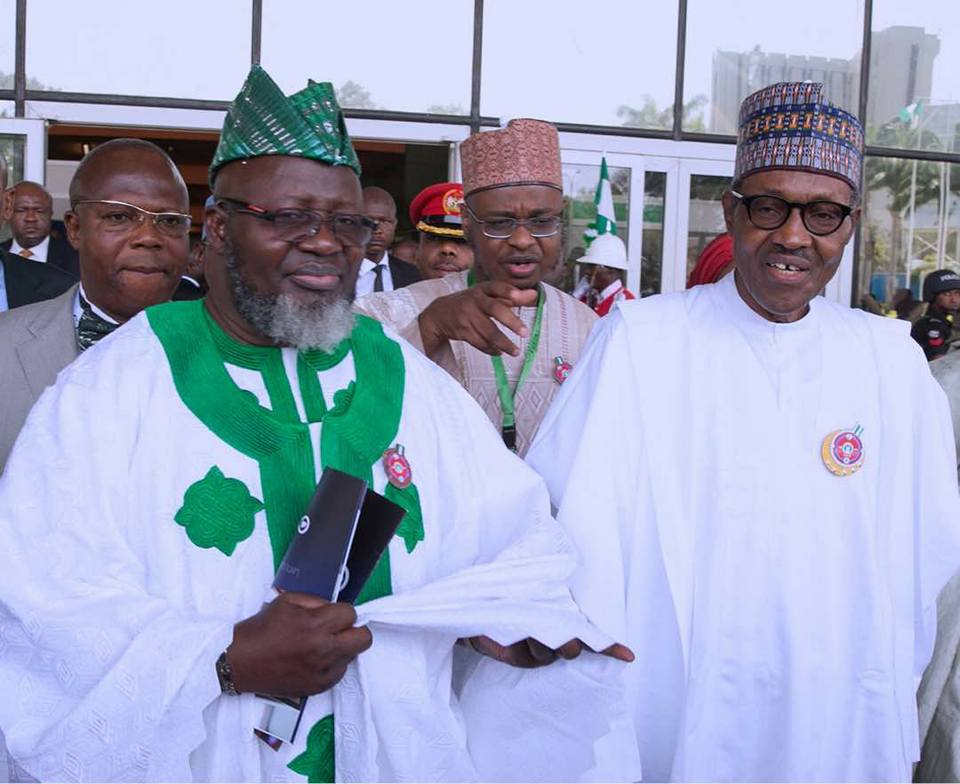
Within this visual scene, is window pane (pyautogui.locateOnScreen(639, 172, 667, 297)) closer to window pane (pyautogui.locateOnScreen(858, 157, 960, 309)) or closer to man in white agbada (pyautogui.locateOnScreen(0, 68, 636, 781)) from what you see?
window pane (pyautogui.locateOnScreen(858, 157, 960, 309))

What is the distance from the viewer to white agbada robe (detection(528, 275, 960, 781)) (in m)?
2.71

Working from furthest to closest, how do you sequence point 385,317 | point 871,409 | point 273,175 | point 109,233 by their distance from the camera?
point 385,317, point 109,233, point 871,409, point 273,175

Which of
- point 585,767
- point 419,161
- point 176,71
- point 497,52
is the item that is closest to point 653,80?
point 497,52

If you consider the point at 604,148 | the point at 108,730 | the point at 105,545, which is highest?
the point at 604,148

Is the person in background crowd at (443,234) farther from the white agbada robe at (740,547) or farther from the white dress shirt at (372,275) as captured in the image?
the white agbada robe at (740,547)

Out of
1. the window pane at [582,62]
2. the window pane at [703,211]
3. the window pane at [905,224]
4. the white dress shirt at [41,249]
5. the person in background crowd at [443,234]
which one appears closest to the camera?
the person in background crowd at [443,234]

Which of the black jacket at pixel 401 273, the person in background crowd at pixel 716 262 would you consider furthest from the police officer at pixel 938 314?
the person in background crowd at pixel 716 262

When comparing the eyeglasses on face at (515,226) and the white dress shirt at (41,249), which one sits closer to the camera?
the eyeglasses on face at (515,226)

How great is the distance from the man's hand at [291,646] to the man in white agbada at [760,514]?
82 cm

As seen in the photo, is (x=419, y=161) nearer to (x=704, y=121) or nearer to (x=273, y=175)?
(x=704, y=121)

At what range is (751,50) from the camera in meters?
9.62

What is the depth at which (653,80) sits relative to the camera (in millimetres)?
9516

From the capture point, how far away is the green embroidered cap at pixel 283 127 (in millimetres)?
2242

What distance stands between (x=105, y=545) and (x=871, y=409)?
186 centimetres
